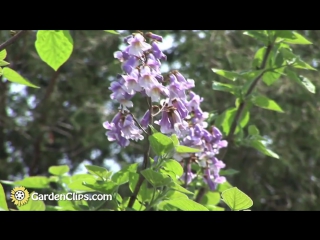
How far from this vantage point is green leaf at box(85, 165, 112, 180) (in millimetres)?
1662

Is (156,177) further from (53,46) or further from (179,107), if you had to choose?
(53,46)

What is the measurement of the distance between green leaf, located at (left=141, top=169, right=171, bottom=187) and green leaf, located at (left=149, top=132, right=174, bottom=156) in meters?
0.07

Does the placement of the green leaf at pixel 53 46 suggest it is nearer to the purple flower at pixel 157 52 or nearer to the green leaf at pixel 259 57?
the purple flower at pixel 157 52

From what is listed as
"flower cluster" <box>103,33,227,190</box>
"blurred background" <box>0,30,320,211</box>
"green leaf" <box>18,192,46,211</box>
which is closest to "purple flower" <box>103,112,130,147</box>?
"flower cluster" <box>103,33,227,190</box>

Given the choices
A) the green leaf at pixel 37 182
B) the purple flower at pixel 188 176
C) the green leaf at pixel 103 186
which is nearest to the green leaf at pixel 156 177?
the green leaf at pixel 103 186

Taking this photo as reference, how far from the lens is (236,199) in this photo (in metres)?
1.46

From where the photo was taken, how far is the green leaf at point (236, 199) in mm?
1431

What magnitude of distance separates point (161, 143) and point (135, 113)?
3524mm

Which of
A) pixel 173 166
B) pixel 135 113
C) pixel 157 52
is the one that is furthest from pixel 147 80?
pixel 135 113

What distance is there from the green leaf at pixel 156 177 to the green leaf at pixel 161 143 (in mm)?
71

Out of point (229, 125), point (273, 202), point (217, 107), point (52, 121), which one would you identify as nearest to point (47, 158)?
point (52, 121)
